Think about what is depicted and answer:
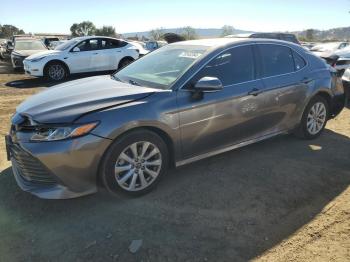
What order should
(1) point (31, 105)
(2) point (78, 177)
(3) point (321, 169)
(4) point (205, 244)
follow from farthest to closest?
(3) point (321, 169), (1) point (31, 105), (2) point (78, 177), (4) point (205, 244)

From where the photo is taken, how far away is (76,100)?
12.3 feet

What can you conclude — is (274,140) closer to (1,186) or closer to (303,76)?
(303,76)

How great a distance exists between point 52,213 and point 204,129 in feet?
6.01

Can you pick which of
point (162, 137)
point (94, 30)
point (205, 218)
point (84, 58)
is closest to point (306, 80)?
point (162, 137)

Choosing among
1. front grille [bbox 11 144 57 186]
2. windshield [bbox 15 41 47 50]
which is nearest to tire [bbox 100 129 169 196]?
front grille [bbox 11 144 57 186]

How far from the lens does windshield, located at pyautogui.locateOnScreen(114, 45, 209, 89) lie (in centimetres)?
416

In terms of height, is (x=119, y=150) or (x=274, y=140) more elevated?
(x=119, y=150)

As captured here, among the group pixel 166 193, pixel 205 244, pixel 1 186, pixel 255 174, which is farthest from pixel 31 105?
pixel 255 174

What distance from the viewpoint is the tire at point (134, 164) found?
140 inches

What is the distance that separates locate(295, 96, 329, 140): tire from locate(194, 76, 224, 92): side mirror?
2093 mm

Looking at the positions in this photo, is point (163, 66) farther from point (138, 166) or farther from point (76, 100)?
point (138, 166)

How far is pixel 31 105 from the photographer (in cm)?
390

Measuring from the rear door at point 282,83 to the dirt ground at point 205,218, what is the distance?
65 cm

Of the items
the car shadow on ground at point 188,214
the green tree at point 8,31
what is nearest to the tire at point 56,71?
the car shadow on ground at point 188,214
